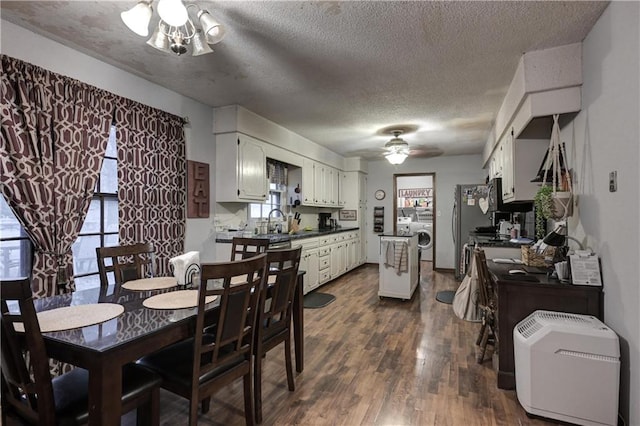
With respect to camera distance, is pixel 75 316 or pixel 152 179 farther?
pixel 152 179

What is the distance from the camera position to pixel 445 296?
4.65m

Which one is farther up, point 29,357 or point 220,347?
point 29,357

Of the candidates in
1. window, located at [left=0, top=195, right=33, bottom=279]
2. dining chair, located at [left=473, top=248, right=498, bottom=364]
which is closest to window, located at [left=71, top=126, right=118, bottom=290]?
window, located at [left=0, top=195, right=33, bottom=279]

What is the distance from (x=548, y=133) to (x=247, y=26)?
266 centimetres

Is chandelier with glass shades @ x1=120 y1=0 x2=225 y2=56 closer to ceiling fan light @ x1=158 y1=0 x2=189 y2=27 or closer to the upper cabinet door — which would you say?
ceiling fan light @ x1=158 y1=0 x2=189 y2=27

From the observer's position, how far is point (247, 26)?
212 centimetres

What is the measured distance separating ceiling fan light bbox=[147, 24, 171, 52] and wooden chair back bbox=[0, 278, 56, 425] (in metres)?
1.40

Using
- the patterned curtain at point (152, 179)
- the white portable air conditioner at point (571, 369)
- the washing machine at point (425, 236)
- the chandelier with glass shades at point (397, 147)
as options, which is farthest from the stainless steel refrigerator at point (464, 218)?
→ the patterned curtain at point (152, 179)

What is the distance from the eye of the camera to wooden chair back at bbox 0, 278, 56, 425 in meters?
1.17

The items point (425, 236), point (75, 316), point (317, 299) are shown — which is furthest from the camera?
point (425, 236)

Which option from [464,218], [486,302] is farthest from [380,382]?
[464,218]

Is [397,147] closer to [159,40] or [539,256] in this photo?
[539,256]

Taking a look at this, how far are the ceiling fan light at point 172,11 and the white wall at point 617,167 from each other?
226 centimetres

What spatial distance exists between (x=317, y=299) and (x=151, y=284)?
2715mm
